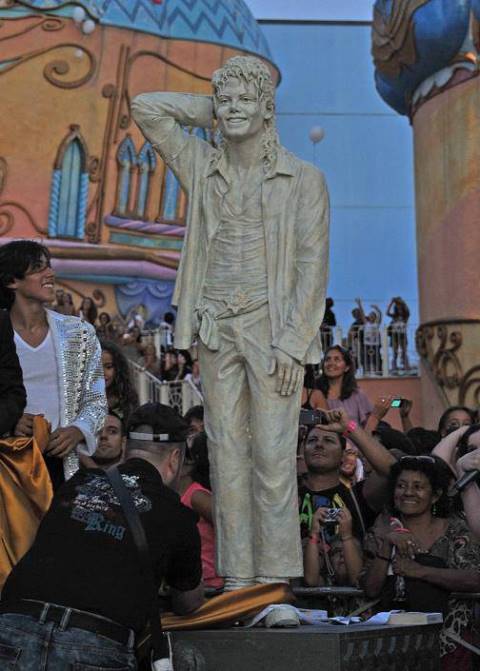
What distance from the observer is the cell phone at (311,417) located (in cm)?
651

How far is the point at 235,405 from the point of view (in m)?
5.94

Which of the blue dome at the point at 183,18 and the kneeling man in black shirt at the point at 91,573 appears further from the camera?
the blue dome at the point at 183,18

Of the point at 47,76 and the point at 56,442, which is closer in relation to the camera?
the point at 56,442

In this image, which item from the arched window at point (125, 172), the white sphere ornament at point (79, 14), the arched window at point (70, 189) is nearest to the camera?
the white sphere ornament at point (79, 14)

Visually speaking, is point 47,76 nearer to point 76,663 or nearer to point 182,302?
point 182,302

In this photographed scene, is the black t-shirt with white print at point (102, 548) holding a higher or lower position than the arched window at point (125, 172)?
lower

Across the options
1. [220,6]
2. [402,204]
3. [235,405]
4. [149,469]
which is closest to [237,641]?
[149,469]

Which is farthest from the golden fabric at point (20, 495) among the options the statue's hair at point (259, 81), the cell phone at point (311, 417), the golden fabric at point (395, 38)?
the golden fabric at point (395, 38)

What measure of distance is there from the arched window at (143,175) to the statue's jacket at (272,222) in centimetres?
1725

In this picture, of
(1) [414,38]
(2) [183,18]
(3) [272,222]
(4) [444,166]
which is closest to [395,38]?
(1) [414,38]

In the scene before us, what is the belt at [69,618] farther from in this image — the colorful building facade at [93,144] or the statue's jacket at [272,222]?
the colorful building facade at [93,144]

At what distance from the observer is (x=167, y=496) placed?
15.2ft

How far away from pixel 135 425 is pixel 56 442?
1.36 ft

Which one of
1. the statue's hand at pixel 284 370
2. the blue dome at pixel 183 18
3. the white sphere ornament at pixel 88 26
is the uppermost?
the blue dome at pixel 183 18
